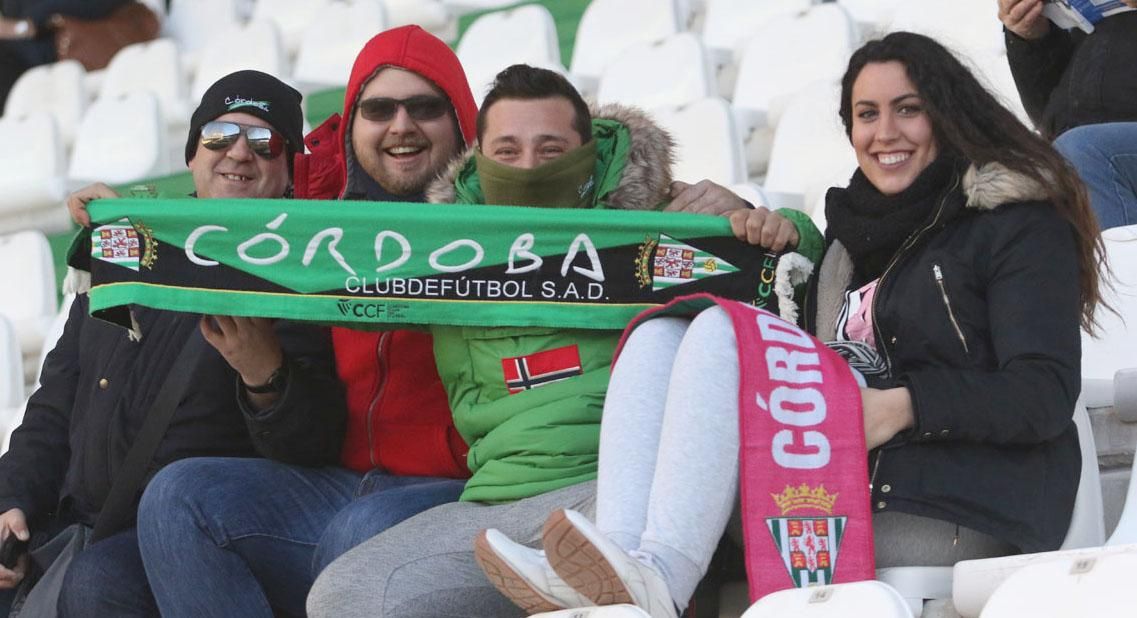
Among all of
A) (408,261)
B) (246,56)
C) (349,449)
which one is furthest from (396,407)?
(246,56)

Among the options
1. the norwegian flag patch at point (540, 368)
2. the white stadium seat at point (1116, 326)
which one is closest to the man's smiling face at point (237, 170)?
the norwegian flag patch at point (540, 368)

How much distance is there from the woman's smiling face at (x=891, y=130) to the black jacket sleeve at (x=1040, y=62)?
74 centimetres

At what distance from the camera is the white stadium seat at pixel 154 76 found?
6832mm

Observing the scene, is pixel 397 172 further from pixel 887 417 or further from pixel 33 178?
pixel 33 178

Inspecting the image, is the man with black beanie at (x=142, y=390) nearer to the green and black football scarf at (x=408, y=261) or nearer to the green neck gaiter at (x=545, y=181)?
the green and black football scarf at (x=408, y=261)

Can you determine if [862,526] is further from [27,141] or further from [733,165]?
[27,141]

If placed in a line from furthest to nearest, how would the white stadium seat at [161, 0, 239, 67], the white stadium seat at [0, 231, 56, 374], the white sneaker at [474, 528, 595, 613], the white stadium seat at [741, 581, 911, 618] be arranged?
the white stadium seat at [161, 0, 239, 67] → the white stadium seat at [0, 231, 56, 374] → the white sneaker at [474, 528, 595, 613] → the white stadium seat at [741, 581, 911, 618]

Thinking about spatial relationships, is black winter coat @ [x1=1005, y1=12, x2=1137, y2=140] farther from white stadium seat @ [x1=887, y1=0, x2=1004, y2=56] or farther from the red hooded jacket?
the red hooded jacket

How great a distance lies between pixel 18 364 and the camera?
4973 millimetres

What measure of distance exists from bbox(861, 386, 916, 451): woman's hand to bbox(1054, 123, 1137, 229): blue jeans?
0.93m

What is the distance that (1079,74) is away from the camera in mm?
3297

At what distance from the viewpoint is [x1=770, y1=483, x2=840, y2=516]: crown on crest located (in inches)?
92.1

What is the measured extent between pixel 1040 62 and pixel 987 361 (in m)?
1.08

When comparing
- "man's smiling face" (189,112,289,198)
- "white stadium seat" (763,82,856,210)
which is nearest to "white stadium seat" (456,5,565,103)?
"white stadium seat" (763,82,856,210)
